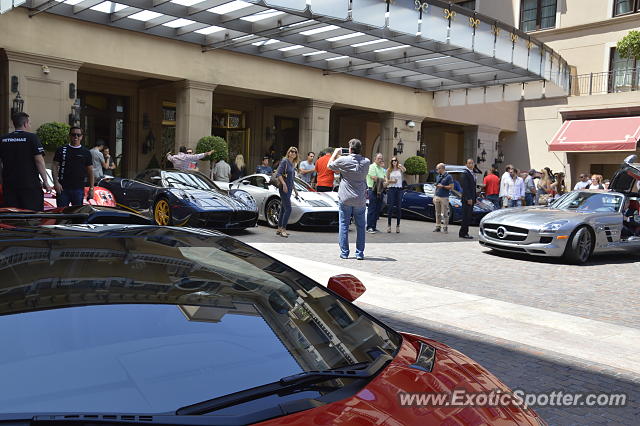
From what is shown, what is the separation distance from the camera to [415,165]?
84.7 feet

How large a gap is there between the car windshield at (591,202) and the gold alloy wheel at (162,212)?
25.3 feet

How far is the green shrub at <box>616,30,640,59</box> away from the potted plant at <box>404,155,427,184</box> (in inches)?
429

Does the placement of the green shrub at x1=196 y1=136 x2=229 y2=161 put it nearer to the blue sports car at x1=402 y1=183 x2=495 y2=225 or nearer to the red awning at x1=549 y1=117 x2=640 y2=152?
the blue sports car at x1=402 y1=183 x2=495 y2=225

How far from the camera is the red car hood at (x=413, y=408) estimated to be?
1683mm

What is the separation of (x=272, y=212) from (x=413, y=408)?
12.1m

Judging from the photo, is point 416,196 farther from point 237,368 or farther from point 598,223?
point 237,368

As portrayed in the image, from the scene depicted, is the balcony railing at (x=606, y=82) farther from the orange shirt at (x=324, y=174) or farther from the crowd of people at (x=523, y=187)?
the orange shirt at (x=324, y=174)

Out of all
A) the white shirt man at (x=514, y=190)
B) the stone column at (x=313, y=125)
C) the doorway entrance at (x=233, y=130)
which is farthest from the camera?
the doorway entrance at (x=233, y=130)

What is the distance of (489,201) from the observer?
1917 centimetres

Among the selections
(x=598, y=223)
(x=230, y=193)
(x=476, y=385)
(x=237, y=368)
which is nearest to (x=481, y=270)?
(x=598, y=223)

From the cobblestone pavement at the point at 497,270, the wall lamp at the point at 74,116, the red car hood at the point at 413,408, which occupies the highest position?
the wall lamp at the point at 74,116

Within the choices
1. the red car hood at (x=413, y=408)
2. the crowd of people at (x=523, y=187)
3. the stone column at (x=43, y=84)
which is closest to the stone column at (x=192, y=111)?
the stone column at (x=43, y=84)

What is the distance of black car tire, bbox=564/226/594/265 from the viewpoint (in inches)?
413

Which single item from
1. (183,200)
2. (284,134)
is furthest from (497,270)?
(284,134)
